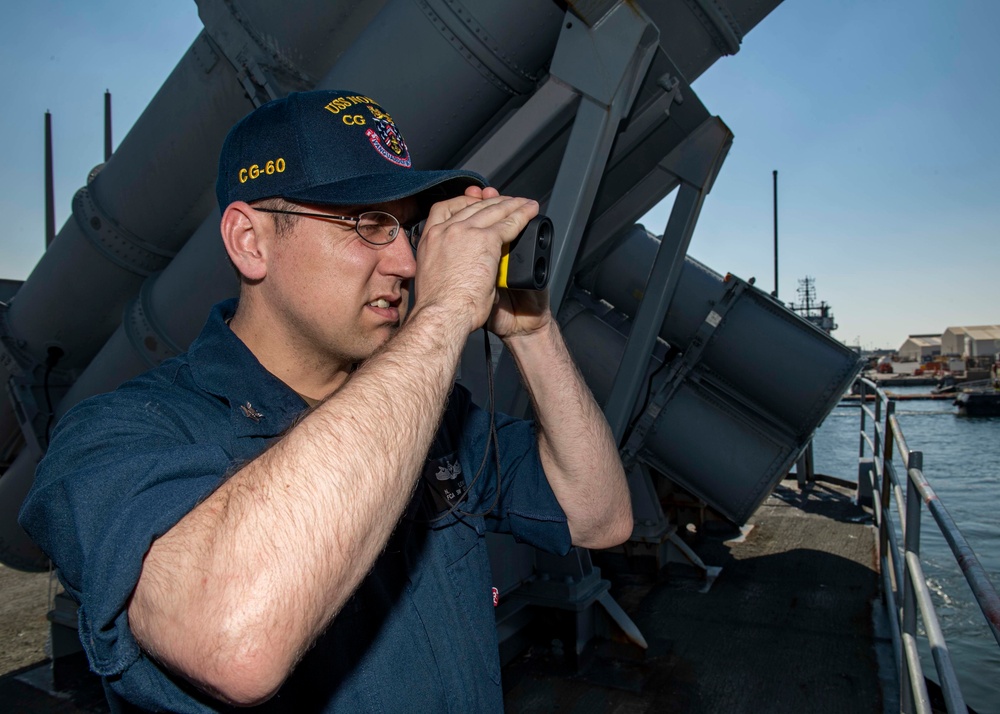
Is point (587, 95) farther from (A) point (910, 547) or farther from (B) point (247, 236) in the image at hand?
(A) point (910, 547)

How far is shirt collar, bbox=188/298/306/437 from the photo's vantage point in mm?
1132

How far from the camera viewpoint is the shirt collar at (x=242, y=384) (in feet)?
3.71

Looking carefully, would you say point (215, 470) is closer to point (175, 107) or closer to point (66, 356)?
point (175, 107)

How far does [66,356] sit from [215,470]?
4079 millimetres

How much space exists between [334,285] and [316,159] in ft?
0.74

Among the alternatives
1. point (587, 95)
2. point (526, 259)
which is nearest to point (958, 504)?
point (587, 95)

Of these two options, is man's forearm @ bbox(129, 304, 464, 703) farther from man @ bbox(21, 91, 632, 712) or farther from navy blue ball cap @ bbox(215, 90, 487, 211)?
navy blue ball cap @ bbox(215, 90, 487, 211)

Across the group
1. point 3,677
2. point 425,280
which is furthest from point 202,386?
point 3,677

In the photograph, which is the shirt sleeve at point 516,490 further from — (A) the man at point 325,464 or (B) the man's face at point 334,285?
(B) the man's face at point 334,285

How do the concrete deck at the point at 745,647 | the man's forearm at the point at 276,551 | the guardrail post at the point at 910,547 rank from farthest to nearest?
the concrete deck at the point at 745,647, the guardrail post at the point at 910,547, the man's forearm at the point at 276,551

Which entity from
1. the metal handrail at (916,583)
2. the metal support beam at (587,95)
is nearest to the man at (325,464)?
the metal handrail at (916,583)

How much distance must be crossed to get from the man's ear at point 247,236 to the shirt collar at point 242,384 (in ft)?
0.42

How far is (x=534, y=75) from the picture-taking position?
3.39 m

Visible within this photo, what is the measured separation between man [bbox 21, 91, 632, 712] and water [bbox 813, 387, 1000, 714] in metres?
2.59
